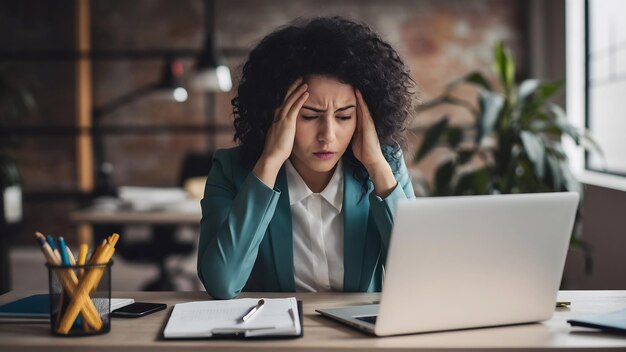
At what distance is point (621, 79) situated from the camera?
4059mm

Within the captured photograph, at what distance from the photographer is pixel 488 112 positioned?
318 cm

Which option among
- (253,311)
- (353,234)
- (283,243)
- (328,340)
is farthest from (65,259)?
(353,234)

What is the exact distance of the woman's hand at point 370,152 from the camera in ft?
5.48

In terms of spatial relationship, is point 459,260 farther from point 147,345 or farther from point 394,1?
point 394,1

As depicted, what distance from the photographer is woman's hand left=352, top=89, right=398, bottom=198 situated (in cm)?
167

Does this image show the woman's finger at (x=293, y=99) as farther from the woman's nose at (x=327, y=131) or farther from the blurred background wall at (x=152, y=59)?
the blurred background wall at (x=152, y=59)

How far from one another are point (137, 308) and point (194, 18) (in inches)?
190

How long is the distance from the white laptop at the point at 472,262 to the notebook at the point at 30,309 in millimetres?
458

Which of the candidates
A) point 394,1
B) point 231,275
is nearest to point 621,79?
point 394,1

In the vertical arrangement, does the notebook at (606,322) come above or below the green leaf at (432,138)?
below

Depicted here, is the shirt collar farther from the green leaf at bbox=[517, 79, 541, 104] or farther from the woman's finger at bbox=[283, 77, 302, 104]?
the green leaf at bbox=[517, 79, 541, 104]

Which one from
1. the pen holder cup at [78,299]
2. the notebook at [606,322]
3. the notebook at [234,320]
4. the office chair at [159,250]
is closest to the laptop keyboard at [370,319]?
the notebook at [234,320]

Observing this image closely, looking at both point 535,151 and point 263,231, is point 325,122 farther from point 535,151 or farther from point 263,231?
point 535,151

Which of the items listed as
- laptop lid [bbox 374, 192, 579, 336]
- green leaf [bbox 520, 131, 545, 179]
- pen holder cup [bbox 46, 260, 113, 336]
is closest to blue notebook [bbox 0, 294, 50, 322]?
pen holder cup [bbox 46, 260, 113, 336]
